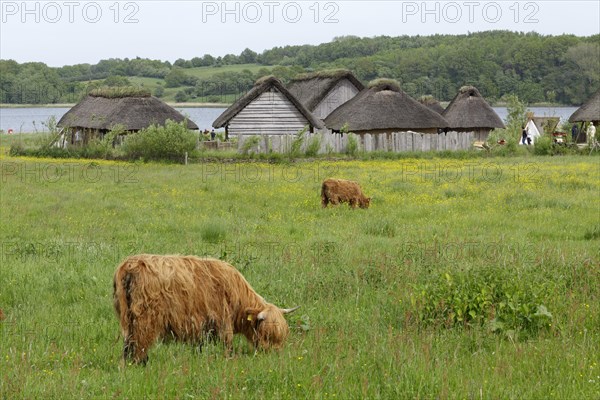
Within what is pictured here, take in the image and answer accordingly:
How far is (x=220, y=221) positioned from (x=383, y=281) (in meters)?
5.85

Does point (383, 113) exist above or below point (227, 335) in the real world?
above

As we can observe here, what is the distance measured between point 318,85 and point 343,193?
3302 centimetres

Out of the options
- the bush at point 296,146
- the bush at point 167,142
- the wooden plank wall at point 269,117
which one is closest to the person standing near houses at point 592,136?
the bush at point 296,146

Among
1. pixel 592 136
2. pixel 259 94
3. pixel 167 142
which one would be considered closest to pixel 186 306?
pixel 167 142

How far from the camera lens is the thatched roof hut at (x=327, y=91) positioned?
158 ft

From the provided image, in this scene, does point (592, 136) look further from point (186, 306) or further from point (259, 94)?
point (186, 306)

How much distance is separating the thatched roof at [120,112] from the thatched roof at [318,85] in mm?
8307

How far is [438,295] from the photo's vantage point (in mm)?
7602

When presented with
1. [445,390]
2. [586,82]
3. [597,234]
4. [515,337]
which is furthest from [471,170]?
[586,82]

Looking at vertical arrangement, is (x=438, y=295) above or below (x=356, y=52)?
below

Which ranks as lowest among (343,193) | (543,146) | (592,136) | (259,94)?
(343,193)

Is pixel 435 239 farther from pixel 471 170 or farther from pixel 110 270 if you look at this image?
pixel 471 170

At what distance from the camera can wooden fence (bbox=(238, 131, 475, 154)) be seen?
34.5 meters

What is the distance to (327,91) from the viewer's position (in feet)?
159
